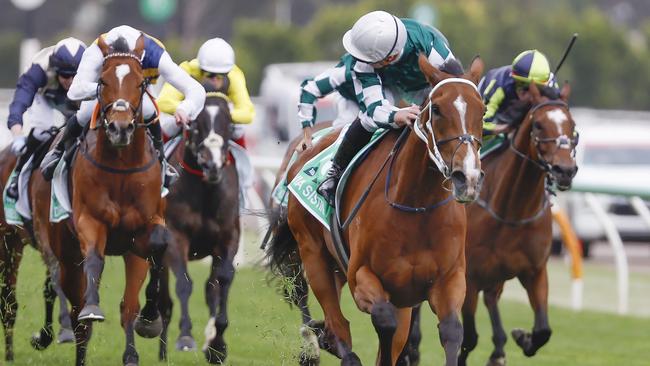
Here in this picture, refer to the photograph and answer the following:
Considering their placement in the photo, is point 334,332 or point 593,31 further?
point 593,31

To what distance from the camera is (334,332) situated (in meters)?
8.09

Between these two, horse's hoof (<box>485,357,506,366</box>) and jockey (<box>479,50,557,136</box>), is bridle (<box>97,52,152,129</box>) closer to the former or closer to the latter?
jockey (<box>479,50,557,136</box>)

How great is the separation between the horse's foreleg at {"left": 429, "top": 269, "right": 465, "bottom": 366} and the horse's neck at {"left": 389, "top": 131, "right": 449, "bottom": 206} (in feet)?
1.29

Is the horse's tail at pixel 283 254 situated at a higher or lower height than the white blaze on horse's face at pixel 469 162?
lower

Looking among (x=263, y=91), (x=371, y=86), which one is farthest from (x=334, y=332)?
(x=263, y=91)

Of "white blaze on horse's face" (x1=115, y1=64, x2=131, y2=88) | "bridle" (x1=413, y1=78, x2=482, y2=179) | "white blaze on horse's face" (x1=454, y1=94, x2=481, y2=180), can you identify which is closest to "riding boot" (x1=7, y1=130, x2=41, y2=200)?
"white blaze on horse's face" (x1=115, y1=64, x2=131, y2=88)

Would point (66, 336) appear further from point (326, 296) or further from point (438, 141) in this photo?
point (438, 141)

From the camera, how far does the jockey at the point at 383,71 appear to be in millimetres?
7719

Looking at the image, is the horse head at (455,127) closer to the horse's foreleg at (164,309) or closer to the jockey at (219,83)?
the horse's foreleg at (164,309)

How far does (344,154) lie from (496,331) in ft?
6.97

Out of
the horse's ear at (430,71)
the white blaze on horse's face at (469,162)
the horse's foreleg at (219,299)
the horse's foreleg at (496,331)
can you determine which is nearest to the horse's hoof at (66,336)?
the horse's foreleg at (219,299)

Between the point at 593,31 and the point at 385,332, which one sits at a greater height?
the point at 385,332

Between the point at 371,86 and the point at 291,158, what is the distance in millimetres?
2423

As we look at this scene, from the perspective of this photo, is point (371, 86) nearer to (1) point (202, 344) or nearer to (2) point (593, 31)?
(1) point (202, 344)
